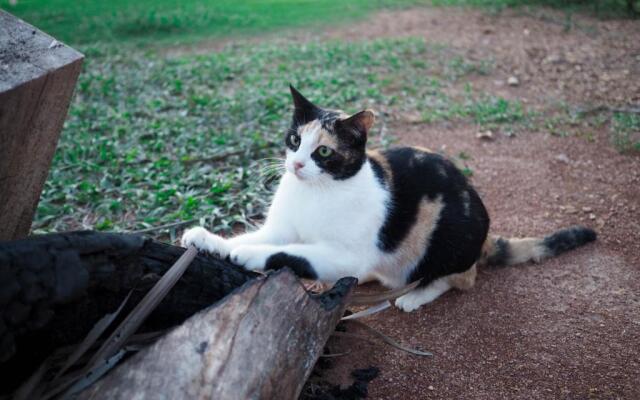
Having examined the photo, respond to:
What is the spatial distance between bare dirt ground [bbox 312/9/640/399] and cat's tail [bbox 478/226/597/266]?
0.20ft

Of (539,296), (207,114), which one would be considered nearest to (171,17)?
(207,114)

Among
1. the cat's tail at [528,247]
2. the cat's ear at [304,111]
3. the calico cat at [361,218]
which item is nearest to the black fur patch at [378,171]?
the calico cat at [361,218]

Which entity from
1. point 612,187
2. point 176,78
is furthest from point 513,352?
point 176,78

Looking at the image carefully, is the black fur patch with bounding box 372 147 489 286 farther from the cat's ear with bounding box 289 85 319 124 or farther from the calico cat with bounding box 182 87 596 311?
the cat's ear with bounding box 289 85 319 124

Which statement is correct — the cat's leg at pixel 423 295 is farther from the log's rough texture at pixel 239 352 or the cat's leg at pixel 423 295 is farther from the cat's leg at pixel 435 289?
the log's rough texture at pixel 239 352

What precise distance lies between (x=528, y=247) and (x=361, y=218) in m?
1.20

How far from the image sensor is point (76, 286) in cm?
176

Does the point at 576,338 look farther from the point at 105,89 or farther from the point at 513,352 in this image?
the point at 105,89

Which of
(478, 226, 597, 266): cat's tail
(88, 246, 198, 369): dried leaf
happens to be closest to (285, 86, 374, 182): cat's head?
(88, 246, 198, 369): dried leaf

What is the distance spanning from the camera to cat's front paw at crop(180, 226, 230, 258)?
2617mm

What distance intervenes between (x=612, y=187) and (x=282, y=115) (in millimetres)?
2917

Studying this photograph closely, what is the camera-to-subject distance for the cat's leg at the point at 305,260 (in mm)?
2598

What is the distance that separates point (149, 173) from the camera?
433cm

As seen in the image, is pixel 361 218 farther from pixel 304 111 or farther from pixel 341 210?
pixel 304 111
